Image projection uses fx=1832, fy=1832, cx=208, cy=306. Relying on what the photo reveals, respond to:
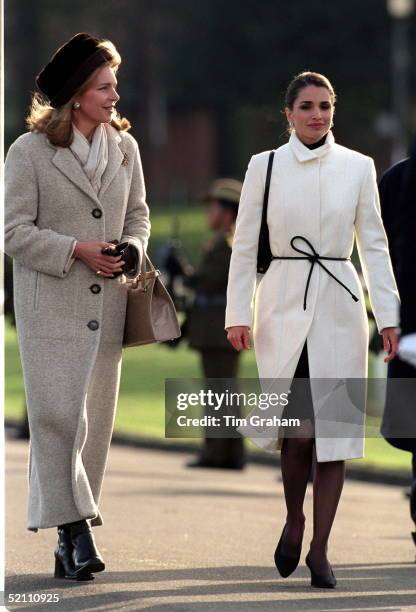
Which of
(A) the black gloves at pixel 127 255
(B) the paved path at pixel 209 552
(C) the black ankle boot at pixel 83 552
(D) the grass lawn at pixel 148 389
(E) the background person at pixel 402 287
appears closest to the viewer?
(B) the paved path at pixel 209 552

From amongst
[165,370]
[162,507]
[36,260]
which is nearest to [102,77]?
[36,260]

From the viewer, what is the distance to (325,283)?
692cm

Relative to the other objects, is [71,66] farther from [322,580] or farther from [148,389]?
[148,389]

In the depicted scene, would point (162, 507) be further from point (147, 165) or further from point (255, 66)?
point (147, 165)

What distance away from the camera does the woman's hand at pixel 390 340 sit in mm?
6922

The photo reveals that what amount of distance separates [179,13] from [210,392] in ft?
191

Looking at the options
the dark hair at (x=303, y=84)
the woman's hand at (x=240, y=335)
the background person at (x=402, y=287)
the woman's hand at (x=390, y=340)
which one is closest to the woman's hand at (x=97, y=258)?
the woman's hand at (x=240, y=335)

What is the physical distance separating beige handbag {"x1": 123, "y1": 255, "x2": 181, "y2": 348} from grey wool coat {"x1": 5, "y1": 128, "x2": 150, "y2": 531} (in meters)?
0.04

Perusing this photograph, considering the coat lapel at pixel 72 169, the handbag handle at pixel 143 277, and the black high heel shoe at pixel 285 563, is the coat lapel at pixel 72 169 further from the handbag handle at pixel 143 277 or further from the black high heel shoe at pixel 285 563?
the black high heel shoe at pixel 285 563

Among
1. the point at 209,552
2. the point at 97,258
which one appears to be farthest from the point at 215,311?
the point at 97,258

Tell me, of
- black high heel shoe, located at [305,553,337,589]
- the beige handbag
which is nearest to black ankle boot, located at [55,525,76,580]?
the beige handbag

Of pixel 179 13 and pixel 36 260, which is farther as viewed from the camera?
pixel 179 13

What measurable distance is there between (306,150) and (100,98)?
0.81 m

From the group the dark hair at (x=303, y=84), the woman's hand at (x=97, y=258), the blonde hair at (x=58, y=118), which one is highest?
the dark hair at (x=303, y=84)
